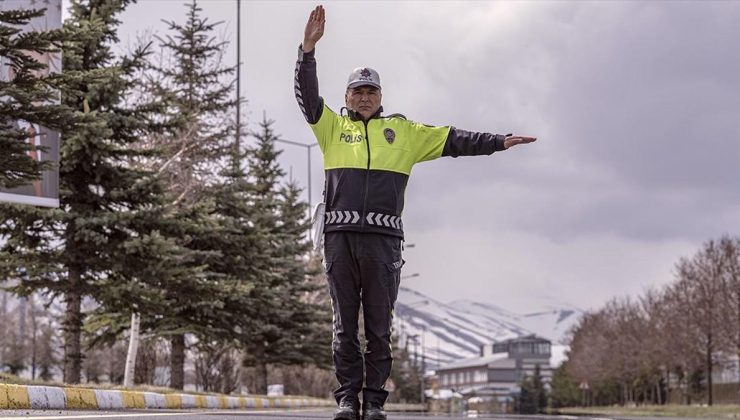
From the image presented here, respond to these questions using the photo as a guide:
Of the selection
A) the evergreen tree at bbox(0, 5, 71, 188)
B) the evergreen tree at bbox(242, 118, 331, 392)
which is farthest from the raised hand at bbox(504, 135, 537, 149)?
the evergreen tree at bbox(242, 118, 331, 392)

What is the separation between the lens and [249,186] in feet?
104

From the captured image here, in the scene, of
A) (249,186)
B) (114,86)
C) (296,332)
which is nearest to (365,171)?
(114,86)

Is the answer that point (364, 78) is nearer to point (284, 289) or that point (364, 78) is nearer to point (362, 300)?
point (362, 300)

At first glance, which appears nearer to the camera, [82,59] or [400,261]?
[400,261]

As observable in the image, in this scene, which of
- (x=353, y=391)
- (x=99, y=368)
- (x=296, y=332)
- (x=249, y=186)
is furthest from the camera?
(x=99, y=368)

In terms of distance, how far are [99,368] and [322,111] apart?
8515 centimetres

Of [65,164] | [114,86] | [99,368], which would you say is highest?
[114,86]

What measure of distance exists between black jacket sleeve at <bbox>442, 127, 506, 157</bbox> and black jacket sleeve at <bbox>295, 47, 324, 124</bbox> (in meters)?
0.95

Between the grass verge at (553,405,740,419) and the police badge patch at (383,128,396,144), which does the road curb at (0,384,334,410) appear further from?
the grass verge at (553,405,740,419)

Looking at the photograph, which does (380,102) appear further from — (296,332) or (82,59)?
(296,332)

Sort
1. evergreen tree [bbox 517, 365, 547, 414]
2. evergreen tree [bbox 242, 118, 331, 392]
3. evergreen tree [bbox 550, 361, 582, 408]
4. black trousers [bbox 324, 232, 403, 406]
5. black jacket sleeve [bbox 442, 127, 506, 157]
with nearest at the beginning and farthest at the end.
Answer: black trousers [bbox 324, 232, 403, 406], black jacket sleeve [bbox 442, 127, 506, 157], evergreen tree [bbox 242, 118, 331, 392], evergreen tree [bbox 550, 361, 582, 408], evergreen tree [bbox 517, 365, 547, 414]

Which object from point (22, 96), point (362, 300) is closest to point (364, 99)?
point (362, 300)

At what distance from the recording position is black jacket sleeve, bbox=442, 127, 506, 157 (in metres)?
6.99

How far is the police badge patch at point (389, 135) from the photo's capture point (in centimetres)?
661
